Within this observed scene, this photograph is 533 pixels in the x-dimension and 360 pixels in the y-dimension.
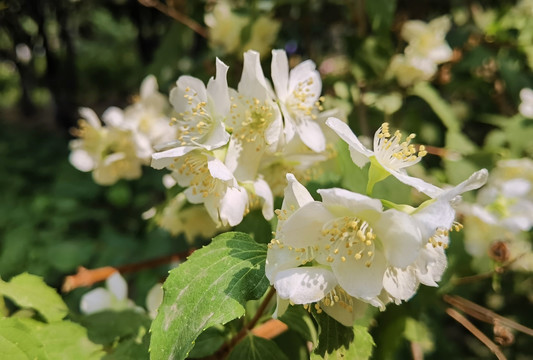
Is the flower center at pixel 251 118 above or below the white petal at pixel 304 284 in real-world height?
above

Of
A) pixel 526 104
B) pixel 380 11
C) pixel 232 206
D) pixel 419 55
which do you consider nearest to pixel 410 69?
pixel 419 55

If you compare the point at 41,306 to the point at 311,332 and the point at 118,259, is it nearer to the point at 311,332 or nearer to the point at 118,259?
the point at 311,332

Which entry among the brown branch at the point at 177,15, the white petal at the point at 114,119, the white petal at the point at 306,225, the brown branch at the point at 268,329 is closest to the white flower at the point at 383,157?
the white petal at the point at 306,225

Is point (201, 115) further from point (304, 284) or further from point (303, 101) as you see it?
point (304, 284)

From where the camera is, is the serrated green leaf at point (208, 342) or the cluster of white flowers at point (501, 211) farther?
the cluster of white flowers at point (501, 211)

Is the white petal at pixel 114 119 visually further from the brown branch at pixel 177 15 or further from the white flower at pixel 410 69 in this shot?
the white flower at pixel 410 69

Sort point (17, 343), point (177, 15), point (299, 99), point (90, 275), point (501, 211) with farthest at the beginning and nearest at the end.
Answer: point (177, 15), point (501, 211), point (90, 275), point (299, 99), point (17, 343)

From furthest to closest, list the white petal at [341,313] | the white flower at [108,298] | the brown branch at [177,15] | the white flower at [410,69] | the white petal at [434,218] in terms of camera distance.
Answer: the brown branch at [177,15], the white flower at [410,69], the white flower at [108,298], the white petal at [341,313], the white petal at [434,218]
